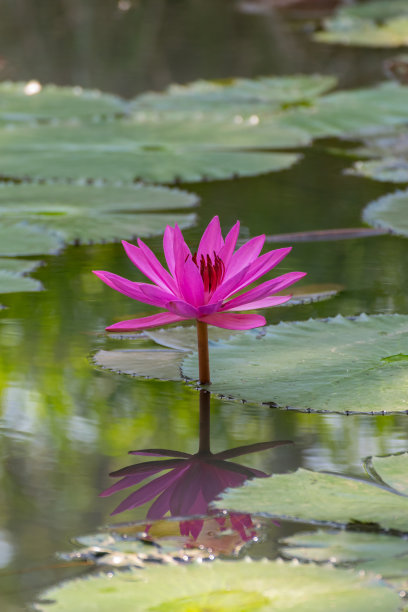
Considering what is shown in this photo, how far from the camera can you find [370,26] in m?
5.66

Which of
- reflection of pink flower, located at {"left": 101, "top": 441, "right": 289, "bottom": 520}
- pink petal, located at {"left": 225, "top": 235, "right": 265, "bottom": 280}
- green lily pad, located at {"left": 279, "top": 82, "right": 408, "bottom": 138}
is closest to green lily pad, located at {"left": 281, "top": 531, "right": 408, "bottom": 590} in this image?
→ reflection of pink flower, located at {"left": 101, "top": 441, "right": 289, "bottom": 520}

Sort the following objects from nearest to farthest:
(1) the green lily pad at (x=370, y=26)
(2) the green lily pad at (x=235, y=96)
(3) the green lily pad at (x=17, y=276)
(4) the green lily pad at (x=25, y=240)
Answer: (3) the green lily pad at (x=17, y=276) → (4) the green lily pad at (x=25, y=240) → (2) the green lily pad at (x=235, y=96) → (1) the green lily pad at (x=370, y=26)

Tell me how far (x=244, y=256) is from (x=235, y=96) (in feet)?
8.62

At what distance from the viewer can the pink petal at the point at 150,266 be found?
4.20 feet

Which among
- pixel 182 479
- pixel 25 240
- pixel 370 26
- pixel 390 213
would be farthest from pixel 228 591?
pixel 370 26

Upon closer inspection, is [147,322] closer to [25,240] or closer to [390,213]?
[25,240]

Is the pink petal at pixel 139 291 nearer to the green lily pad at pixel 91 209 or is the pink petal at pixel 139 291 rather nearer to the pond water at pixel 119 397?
the pond water at pixel 119 397

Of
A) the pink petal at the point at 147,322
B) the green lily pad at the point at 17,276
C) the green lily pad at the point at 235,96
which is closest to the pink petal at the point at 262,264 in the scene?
the pink petal at the point at 147,322

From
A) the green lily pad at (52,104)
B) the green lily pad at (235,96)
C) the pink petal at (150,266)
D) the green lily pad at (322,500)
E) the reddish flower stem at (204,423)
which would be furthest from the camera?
the green lily pad at (235,96)

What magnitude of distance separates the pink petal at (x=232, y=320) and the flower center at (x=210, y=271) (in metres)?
0.04

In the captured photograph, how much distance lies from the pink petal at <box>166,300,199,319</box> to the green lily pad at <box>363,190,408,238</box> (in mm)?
1003

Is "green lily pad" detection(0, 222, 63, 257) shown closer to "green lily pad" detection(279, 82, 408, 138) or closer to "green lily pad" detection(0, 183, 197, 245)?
"green lily pad" detection(0, 183, 197, 245)

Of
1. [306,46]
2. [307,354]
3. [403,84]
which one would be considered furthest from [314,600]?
[306,46]

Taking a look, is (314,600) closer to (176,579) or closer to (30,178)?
(176,579)
